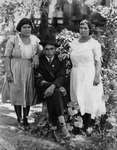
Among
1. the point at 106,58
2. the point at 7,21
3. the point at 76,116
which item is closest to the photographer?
the point at 76,116

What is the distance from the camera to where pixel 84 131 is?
405 centimetres

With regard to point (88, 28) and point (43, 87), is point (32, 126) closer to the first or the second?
point (43, 87)

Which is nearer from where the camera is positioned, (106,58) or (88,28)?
(88,28)

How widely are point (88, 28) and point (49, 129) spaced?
1.57 meters

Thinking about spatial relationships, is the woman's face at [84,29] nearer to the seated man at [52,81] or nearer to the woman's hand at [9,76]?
the seated man at [52,81]

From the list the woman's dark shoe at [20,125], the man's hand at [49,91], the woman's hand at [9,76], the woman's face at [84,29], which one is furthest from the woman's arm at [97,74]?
the woman's dark shoe at [20,125]

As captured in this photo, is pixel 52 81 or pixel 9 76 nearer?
pixel 52 81

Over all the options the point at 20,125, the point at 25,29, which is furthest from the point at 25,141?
the point at 25,29

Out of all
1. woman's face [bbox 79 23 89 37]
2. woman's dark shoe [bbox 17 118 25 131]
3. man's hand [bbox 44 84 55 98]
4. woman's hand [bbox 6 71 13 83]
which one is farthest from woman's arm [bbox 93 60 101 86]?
woman's dark shoe [bbox 17 118 25 131]

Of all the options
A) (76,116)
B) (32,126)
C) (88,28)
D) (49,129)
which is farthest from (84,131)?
(88,28)

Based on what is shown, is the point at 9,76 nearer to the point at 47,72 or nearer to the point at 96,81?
the point at 47,72

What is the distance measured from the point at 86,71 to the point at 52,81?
519 mm

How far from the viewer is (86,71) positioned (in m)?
3.76

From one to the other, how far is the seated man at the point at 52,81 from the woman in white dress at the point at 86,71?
0.77 feet
